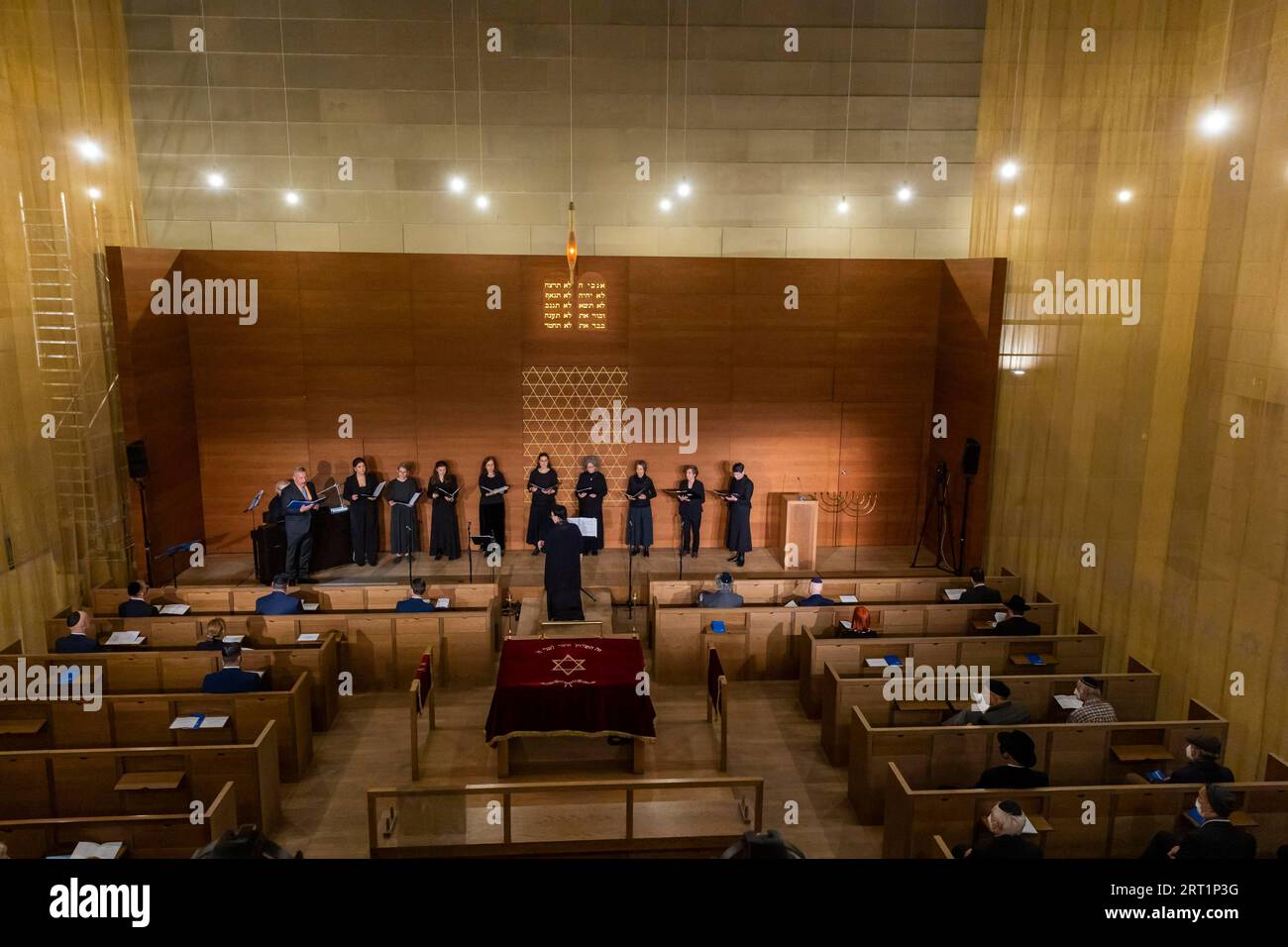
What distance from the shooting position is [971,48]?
1283cm

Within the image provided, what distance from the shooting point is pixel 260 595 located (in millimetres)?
9844

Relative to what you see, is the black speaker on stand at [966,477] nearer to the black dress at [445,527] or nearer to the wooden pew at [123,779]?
the black dress at [445,527]

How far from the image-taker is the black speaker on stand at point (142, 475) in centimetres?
1103

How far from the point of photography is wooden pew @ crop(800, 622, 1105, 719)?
8.43 metres

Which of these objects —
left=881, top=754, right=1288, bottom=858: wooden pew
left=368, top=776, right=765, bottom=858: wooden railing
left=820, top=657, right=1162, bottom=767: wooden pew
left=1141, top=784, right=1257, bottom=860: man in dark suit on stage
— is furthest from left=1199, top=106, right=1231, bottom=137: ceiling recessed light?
left=368, top=776, right=765, bottom=858: wooden railing

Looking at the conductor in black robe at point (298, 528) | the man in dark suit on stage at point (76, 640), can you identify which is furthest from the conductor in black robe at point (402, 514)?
the man in dark suit on stage at point (76, 640)

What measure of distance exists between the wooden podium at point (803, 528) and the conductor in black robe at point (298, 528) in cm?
647

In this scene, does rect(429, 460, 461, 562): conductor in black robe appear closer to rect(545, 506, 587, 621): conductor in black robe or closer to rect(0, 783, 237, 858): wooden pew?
rect(545, 506, 587, 621): conductor in black robe

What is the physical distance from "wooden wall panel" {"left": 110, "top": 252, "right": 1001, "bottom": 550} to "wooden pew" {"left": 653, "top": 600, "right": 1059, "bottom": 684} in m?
4.16

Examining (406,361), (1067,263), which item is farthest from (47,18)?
(1067,263)
